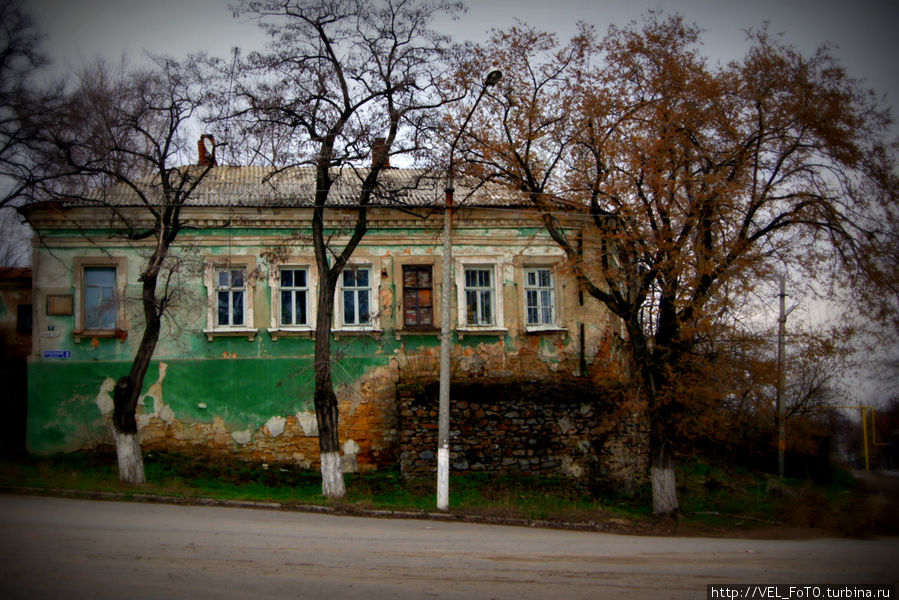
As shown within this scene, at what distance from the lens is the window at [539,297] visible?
21.4 meters

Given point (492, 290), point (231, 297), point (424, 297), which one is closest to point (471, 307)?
point (492, 290)

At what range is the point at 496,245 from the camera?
21281 millimetres

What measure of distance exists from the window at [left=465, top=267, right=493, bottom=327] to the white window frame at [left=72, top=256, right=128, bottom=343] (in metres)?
9.37

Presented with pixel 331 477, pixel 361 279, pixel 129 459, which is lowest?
pixel 331 477

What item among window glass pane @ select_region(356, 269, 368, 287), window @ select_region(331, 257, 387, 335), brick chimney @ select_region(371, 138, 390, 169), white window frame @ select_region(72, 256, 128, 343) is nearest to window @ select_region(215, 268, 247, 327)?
white window frame @ select_region(72, 256, 128, 343)

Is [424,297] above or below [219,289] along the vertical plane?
below

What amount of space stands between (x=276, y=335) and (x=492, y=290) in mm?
6232

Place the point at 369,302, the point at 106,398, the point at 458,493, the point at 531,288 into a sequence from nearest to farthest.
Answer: the point at 458,493 < the point at 106,398 < the point at 369,302 < the point at 531,288

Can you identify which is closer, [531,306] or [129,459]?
[129,459]

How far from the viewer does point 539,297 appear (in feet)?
70.6

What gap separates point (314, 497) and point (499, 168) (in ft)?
27.4

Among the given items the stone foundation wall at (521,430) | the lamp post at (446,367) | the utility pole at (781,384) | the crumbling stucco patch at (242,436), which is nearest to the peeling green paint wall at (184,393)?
the crumbling stucco patch at (242,436)

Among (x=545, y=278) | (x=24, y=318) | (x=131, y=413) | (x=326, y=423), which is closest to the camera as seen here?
(x=326, y=423)

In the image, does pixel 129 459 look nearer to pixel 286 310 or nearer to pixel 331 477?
pixel 331 477
